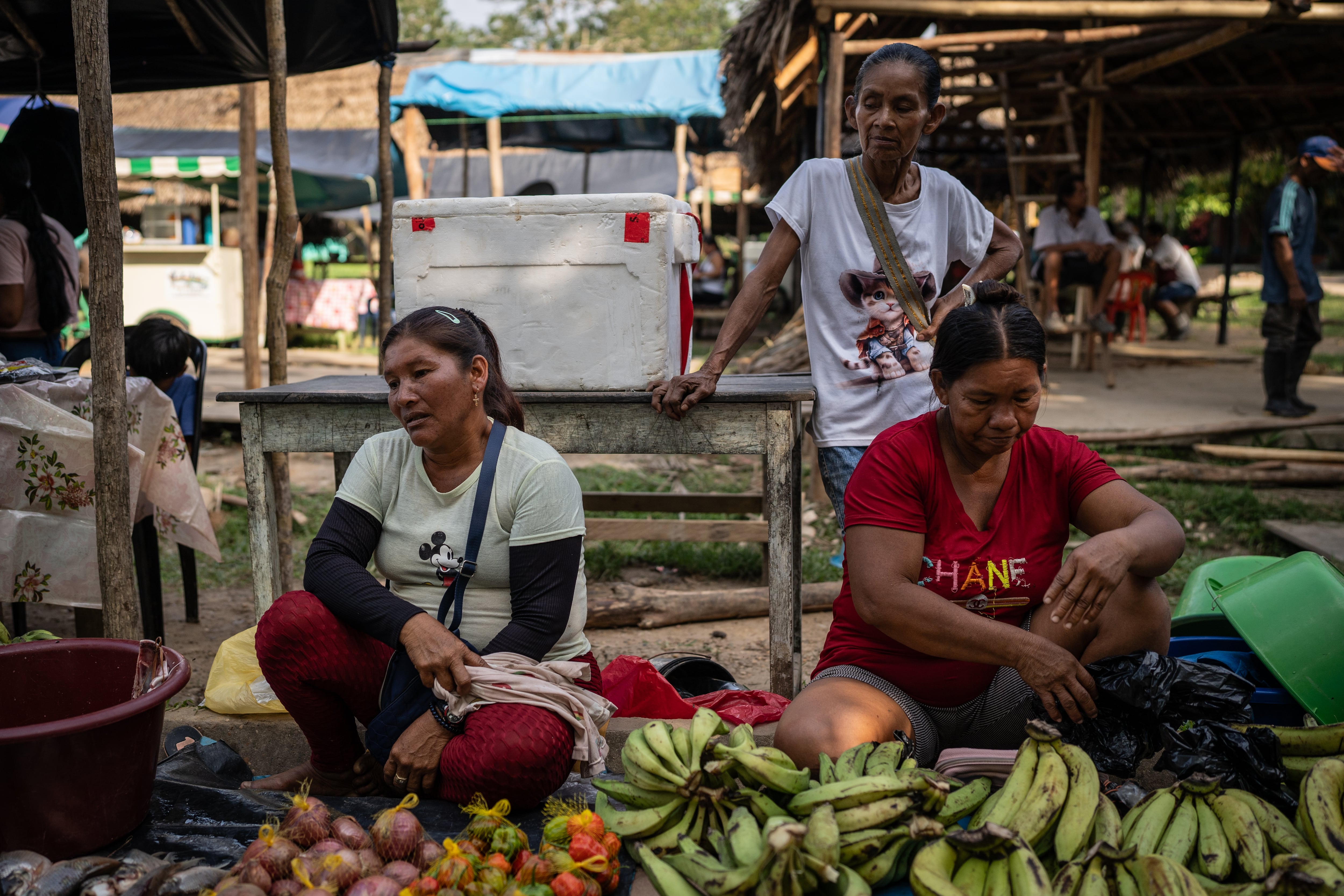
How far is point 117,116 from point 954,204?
676 inches

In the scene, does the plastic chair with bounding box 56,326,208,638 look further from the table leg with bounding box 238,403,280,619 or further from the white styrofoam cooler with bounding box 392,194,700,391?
the white styrofoam cooler with bounding box 392,194,700,391

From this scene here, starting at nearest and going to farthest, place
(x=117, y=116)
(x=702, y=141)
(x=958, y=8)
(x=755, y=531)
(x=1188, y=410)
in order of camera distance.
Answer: (x=755, y=531) < (x=958, y=8) < (x=1188, y=410) < (x=702, y=141) < (x=117, y=116)

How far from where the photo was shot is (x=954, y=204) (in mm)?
3100

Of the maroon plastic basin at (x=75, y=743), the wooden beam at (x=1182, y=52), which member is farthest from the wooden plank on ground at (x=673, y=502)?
the wooden beam at (x=1182, y=52)

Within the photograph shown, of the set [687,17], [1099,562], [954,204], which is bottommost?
[1099,562]

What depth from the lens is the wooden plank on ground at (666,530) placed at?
427cm

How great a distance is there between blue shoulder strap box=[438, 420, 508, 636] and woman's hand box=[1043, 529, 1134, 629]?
130 centimetres

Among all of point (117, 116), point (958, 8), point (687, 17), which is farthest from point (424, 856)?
point (687, 17)

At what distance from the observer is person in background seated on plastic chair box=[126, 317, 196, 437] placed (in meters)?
4.13

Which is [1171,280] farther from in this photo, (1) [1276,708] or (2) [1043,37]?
(1) [1276,708]

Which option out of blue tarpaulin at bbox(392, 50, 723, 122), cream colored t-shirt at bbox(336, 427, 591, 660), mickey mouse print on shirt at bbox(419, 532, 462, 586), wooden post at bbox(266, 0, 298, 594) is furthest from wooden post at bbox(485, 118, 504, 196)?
mickey mouse print on shirt at bbox(419, 532, 462, 586)

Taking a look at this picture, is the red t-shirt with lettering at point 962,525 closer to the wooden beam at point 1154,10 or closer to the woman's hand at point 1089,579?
the woman's hand at point 1089,579

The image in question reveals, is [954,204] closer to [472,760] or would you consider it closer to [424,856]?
[472,760]

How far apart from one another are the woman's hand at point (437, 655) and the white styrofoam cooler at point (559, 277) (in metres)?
0.99
